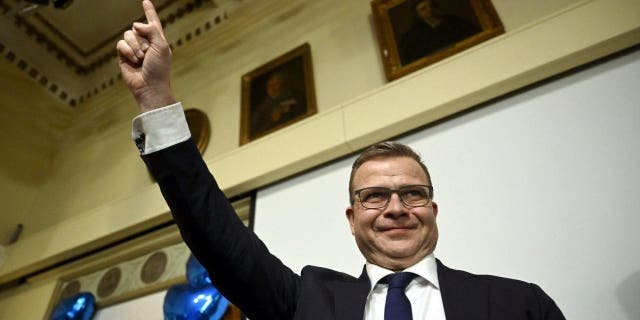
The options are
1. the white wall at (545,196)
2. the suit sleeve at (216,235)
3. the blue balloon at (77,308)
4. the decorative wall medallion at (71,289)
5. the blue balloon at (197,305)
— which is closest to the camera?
the suit sleeve at (216,235)

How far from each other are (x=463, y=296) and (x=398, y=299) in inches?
5.6

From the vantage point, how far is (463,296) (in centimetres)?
81

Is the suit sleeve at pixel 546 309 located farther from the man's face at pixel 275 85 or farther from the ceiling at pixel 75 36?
the ceiling at pixel 75 36

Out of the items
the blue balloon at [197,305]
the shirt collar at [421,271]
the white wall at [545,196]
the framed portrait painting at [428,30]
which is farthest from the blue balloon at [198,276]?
the framed portrait painting at [428,30]

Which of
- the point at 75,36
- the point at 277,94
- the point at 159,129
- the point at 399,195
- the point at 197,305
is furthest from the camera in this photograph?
the point at 75,36

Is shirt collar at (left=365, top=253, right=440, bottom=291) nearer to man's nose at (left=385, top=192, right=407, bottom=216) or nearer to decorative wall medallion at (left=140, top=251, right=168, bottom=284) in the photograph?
man's nose at (left=385, top=192, right=407, bottom=216)

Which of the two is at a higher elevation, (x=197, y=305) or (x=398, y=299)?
(x=398, y=299)

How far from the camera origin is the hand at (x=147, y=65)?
0.80m

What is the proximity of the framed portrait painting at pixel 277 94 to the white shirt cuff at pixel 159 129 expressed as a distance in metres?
1.48

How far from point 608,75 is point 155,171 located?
5.35ft

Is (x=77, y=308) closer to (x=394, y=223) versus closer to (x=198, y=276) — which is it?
(x=198, y=276)

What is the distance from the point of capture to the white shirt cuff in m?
0.75

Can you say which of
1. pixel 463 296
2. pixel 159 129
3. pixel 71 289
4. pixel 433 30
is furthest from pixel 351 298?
pixel 71 289

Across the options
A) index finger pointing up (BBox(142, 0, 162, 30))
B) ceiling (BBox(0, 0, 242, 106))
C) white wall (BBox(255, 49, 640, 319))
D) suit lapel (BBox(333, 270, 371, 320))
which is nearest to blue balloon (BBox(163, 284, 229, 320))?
white wall (BBox(255, 49, 640, 319))
